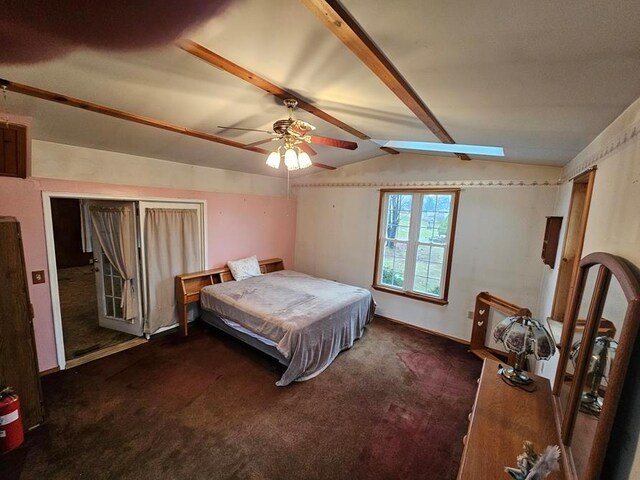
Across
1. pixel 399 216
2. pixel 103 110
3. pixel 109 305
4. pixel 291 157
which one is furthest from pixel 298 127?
pixel 109 305

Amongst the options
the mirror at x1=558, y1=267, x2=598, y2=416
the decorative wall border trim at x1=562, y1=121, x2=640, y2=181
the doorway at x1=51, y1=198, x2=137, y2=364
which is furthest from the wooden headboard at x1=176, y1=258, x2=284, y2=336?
the decorative wall border trim at x1=562, y1=121, x2=640, y2=181

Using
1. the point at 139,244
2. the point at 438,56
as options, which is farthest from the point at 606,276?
the point at 139,244

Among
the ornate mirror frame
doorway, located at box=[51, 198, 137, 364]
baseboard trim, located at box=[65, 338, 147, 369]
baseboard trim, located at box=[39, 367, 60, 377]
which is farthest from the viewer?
doorway, located at box=[51, 198, 137, 364]

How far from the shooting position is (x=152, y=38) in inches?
52.3

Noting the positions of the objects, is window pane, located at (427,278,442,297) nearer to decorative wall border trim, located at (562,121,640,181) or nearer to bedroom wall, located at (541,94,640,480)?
decorative wall border trim, located at (562,121,640,181)

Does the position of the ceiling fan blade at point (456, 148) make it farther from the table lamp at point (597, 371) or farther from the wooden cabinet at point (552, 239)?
the table lamp at point (597, 371)

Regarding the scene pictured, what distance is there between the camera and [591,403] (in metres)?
1.03

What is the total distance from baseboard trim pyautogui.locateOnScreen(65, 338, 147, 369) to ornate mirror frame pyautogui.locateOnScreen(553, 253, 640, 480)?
4118 mm

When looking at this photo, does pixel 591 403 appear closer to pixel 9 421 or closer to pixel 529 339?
pixel 529 339

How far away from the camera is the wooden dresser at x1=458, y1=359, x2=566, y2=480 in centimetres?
115

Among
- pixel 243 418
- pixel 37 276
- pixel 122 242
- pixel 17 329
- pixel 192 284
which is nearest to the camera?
pixel 17 329

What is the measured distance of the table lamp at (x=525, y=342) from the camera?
1.59 metres

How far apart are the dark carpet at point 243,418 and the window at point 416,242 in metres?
1.09

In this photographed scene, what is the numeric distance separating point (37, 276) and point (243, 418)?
96.2 inches
